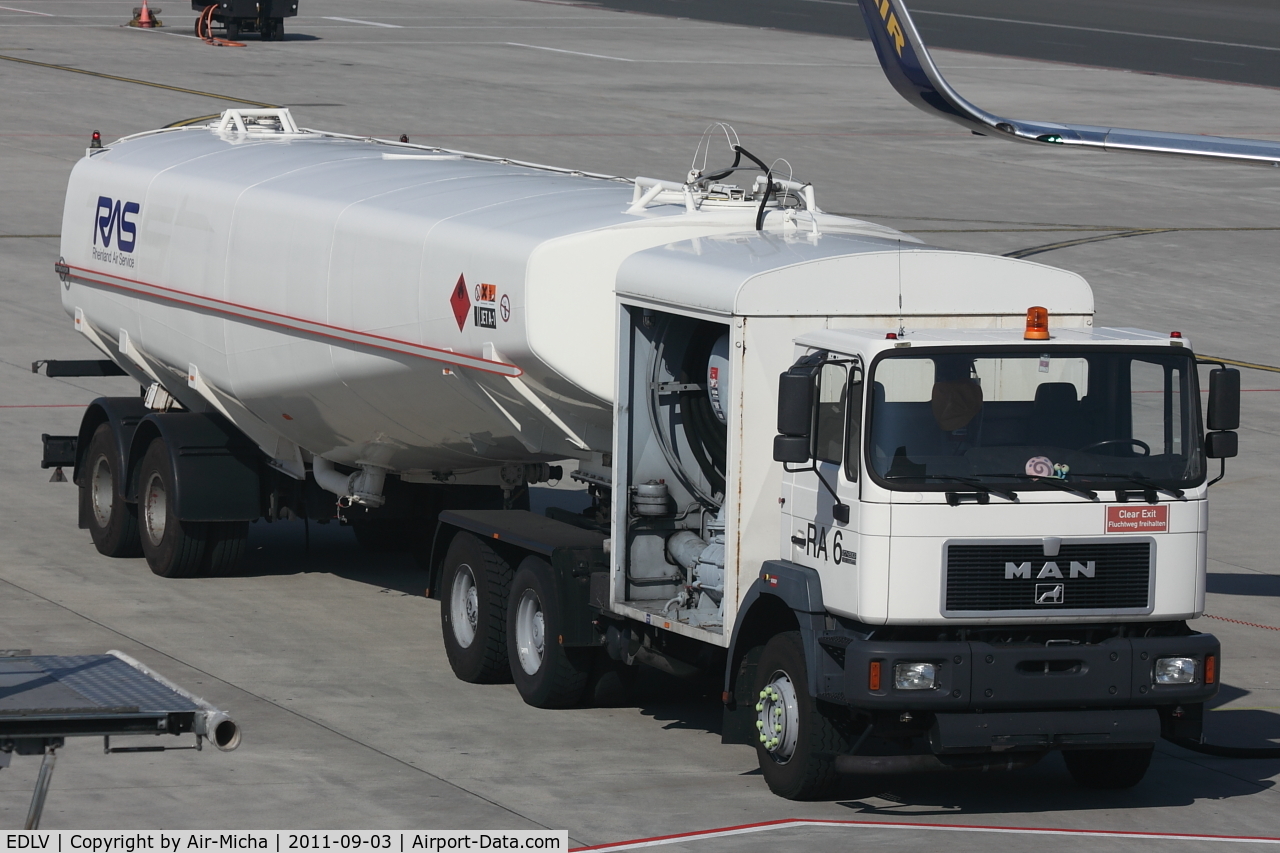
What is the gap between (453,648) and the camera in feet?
52.2

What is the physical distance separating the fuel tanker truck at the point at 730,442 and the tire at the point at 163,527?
0.05 meters

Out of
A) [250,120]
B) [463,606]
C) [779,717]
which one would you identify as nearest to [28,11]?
[250,120]

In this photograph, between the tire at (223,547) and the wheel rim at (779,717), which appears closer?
the wheel rim at (779,717)

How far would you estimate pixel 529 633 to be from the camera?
15.2 metres

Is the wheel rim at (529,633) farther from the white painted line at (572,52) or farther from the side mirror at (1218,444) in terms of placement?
the white painted line at (572,52)

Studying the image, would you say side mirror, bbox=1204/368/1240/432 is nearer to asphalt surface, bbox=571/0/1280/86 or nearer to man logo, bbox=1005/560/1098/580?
man logo, bbox=1005/560/1098/580

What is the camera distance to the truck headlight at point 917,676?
11.9 meters

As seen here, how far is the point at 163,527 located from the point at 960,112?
26.2ft

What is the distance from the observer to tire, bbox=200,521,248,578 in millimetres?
19062

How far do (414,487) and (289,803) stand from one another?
22.6 ft

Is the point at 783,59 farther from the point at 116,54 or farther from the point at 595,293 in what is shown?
the point at 595,293

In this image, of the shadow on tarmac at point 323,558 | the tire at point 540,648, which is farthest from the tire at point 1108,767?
the shadow on tarmac at point 323,558

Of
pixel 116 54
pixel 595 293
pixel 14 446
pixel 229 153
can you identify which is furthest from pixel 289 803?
pixel 116 54

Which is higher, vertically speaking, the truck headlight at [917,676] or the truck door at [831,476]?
the truck door at [831,476]
